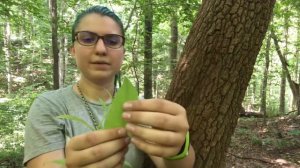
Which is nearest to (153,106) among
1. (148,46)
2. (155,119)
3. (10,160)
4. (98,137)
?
(155,119)

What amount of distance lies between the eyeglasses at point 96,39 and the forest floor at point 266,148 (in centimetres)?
447

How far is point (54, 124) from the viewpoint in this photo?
4.60 feet

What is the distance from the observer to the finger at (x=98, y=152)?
2.75 ft

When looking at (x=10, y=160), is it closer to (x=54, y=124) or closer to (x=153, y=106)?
(x=54, y=124)

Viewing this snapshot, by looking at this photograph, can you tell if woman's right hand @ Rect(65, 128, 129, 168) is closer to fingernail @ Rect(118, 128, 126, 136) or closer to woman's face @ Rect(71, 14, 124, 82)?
fingernail @ Rect(118, 128, 126, 136)

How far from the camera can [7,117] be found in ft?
30.7

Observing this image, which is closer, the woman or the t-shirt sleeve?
the woman

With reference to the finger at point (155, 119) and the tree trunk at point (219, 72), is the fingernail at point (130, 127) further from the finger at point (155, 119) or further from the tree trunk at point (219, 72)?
the tree trunk at point (219, 72)

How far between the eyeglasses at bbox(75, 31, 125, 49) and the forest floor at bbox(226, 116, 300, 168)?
176 inches

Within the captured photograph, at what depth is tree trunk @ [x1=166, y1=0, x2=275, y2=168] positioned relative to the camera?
186 centimetres

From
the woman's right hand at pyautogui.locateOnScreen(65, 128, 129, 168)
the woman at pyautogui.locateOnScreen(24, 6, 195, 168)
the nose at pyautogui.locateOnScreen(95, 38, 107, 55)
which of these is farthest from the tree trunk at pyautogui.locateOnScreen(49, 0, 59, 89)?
the woman's right hand at pyautogui.locateOnScreen(65, 128, 129, 168)

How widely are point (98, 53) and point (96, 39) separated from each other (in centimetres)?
7

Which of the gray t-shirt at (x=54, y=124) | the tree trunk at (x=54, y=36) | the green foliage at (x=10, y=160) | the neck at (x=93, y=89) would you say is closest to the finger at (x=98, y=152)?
the gray t-shirt at (x=54, y=124)

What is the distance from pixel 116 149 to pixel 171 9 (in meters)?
6.65
